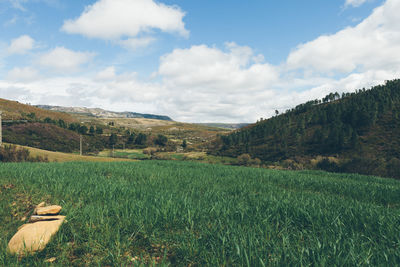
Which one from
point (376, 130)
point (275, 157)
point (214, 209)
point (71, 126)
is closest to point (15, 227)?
point (214, 209)

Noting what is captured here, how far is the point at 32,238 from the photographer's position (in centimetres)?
381

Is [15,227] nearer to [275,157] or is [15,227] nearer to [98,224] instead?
[98,224]

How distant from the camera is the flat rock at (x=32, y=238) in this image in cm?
368

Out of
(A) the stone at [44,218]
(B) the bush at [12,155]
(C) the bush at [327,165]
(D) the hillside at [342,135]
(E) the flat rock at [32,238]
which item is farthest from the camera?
(D) the hillside at [342,135]

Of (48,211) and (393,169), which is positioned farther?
(393,169)

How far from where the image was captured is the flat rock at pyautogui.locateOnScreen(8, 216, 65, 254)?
3.68 meters

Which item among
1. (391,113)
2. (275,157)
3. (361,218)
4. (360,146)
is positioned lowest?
(275,157)

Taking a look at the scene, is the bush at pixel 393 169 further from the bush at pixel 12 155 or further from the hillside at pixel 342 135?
the bush at pixel 12 155

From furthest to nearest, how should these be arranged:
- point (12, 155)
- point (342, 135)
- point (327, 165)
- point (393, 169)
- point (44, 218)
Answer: point (342, 135) < point (327, 165) < point (393, 169) < point (12, 155) < point (44, 218)

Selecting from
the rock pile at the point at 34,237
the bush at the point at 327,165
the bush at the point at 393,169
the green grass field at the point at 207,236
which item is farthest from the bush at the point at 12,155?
A: the bush at the point at 393,169

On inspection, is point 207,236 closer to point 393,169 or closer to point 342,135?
point 393,169

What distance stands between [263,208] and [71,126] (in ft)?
553

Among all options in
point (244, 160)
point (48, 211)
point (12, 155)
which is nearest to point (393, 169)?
point (244, 160)

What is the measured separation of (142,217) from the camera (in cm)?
463
